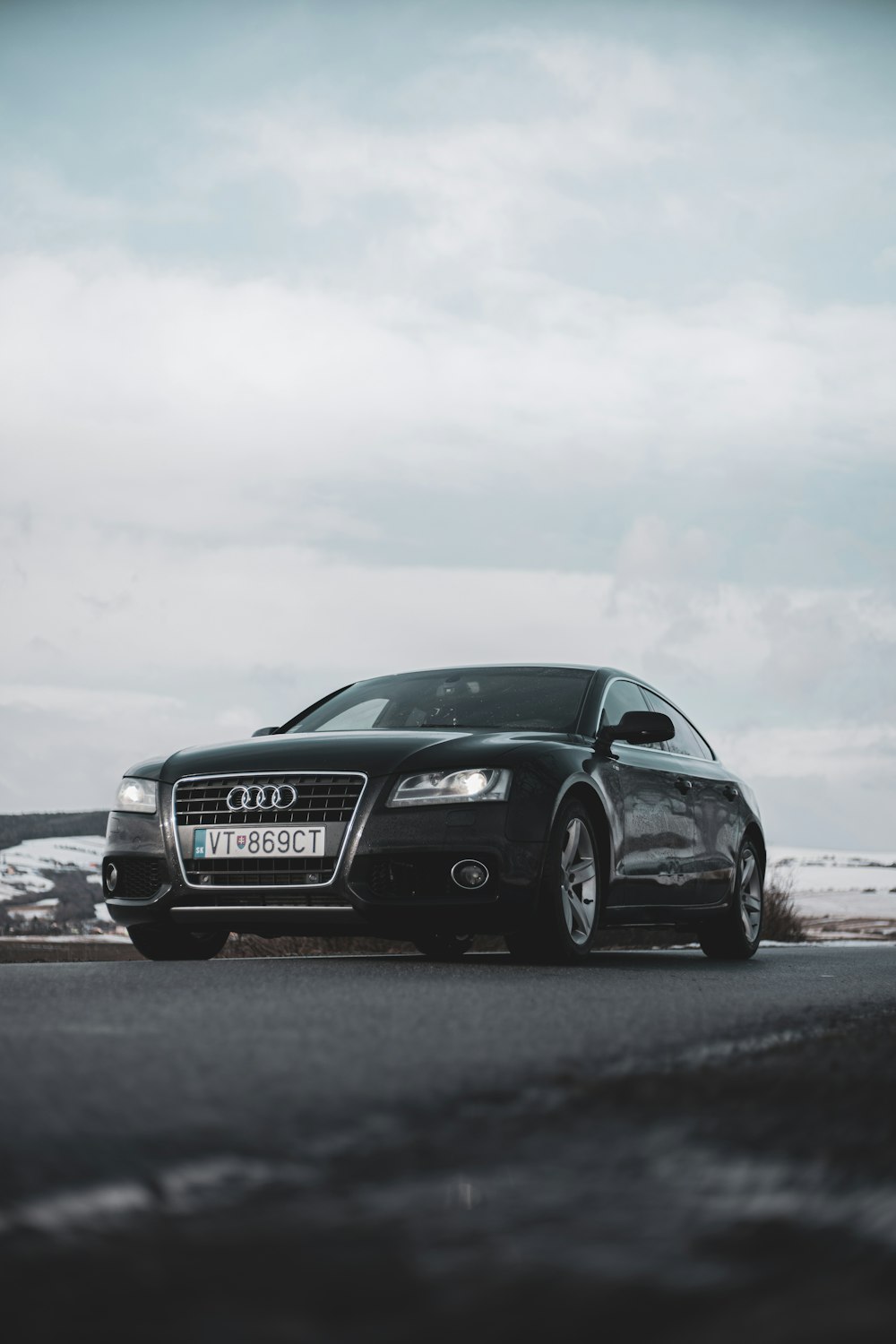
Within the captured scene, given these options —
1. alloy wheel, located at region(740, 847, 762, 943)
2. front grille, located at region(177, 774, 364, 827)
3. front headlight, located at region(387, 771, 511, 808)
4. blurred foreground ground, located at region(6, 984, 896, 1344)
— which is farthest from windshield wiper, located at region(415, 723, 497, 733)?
blurred foreground ground, located at region(6, 984, 896, 1344)

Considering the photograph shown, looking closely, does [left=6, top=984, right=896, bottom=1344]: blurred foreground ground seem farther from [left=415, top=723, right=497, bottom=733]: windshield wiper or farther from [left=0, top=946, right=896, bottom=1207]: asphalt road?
[left=415, top=723, right=497, bottom=733]: windshield wiper

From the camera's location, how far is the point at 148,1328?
150 centimetres

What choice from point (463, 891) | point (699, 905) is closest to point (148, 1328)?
point (463, 891)

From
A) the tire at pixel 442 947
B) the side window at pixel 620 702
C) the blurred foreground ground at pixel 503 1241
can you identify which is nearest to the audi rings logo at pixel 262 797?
the side window at pixel 620 702

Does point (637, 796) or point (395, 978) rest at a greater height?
point (637, 796)

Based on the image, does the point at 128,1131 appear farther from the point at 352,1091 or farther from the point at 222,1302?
the point at 222,1302

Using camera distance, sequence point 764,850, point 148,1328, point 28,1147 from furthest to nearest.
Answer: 1. point 764,850
2. point 28,1147
3. point 148,1328

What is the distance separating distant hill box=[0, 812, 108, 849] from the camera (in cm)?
2234

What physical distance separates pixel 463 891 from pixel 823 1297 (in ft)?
17.3

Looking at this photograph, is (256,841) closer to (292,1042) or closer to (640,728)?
(640,728)

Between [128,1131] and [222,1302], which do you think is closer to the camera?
[222,1302]

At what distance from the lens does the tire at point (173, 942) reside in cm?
780

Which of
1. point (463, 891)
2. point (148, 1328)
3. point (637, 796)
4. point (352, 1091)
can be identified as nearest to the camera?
point (148, 1328)

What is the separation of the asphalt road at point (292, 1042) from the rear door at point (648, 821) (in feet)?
5.28
